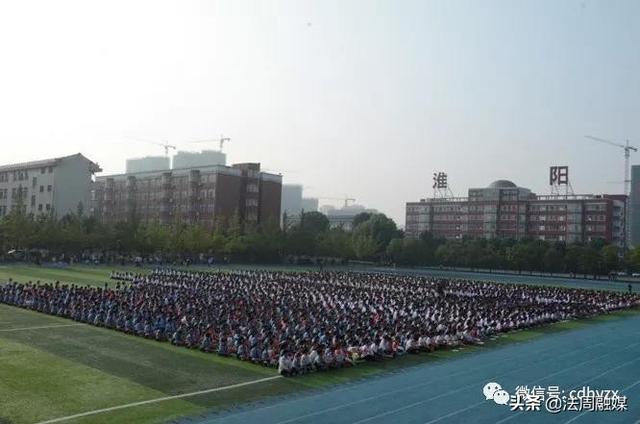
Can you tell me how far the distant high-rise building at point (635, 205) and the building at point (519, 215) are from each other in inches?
1452

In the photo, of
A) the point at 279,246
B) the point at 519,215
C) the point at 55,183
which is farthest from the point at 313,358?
the point at 519,215

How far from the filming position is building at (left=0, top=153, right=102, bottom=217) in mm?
68750

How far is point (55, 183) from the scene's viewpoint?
68500 millimetres

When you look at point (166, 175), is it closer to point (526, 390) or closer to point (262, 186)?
point (262, 186)

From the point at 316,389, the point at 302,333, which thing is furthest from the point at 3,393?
the point at 302,333

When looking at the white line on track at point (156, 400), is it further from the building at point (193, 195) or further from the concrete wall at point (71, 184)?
the building at point (193, 195)

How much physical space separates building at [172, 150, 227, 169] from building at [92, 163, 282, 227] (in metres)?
47.1

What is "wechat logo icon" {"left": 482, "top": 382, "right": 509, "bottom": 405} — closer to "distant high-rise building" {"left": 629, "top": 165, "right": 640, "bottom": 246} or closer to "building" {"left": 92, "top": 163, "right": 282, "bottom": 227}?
"building" {"left": 92, "top": 163, "right": 282, "bottom": 227}

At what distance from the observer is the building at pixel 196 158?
13562 cm

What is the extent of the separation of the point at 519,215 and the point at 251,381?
8814cm

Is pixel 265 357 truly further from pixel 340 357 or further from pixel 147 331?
pixel 147 331

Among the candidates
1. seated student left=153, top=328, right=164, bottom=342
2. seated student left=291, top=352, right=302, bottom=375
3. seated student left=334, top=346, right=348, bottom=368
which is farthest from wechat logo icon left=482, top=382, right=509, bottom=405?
seated student left=153, top=328, right=164, bottom=342

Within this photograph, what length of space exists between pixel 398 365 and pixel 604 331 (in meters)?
12.6

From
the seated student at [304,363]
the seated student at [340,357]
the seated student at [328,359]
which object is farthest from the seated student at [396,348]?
the seated student at [304,363]
